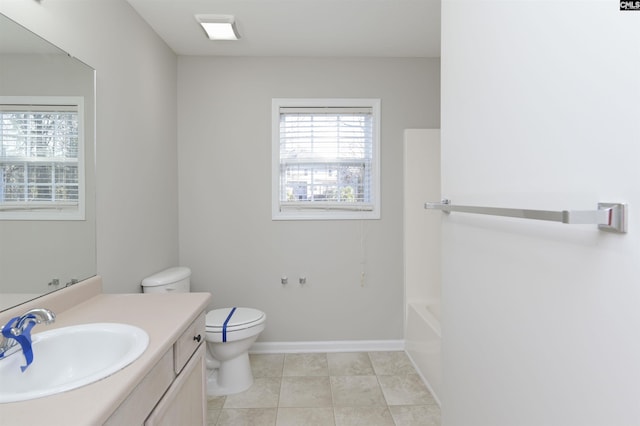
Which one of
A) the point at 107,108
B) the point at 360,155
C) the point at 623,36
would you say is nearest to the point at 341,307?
the point at 360,155

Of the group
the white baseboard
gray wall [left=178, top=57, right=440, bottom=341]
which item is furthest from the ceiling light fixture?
the white baseboard

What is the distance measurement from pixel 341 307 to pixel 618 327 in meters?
2.38

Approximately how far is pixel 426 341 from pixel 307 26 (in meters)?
2.37

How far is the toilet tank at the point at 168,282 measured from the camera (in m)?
2.14

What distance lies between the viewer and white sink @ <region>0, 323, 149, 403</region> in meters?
0.97

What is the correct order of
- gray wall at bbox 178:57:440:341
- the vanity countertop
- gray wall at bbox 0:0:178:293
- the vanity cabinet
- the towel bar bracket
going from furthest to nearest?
gray wall at bbox 178:57:440:341 → gray wall at bbox 0:0:178:293 → the vanity cabinet → the vanity countertop → the towel bar bracket

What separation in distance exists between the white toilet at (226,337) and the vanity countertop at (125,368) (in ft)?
1.91

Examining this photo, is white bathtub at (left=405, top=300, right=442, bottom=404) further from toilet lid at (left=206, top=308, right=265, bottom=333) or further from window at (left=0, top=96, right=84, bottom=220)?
window at (left=0, top=96, right=84, bottom=220)

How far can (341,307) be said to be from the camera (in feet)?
9.34

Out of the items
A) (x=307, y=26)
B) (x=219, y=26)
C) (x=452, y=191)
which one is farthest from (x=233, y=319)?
(x=307, y=26)

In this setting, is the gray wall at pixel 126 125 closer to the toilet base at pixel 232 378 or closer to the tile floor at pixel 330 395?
the toilet base at pixel 232 378

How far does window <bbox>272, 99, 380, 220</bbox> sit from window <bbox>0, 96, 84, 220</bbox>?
149 centimetres

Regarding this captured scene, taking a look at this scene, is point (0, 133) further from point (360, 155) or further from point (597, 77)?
point (360, 155)

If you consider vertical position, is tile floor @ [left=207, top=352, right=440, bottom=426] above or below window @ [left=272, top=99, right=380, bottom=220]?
below
